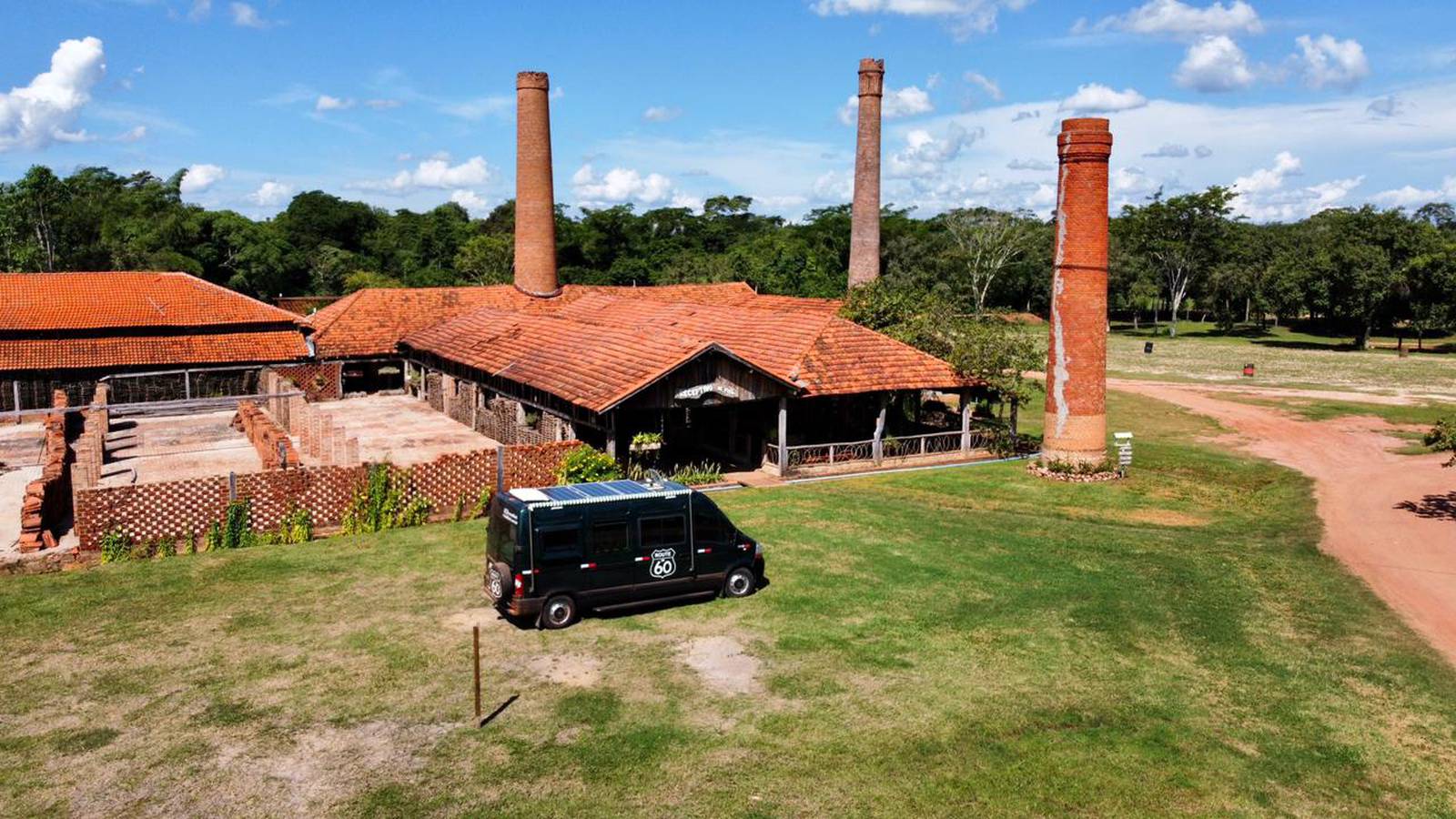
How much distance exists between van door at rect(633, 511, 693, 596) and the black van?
0.01 m

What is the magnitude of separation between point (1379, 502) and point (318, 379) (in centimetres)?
3629

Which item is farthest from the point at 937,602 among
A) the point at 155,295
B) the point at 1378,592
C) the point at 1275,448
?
the point at 155,295

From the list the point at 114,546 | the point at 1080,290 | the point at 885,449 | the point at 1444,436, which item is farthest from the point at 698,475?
the point at 1444,436

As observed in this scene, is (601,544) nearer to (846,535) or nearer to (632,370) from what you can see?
(846,535)

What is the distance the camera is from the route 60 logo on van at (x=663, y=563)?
14.3 metres

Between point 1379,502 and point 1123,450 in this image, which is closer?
point 1379,502

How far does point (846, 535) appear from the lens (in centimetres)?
1875

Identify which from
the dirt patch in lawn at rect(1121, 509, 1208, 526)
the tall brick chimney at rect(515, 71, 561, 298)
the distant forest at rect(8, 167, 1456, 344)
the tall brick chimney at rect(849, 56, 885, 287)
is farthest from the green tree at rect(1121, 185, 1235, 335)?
the dirt patch in lawn at rect(1121, 509, 1208, 526)

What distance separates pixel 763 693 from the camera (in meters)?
11.7

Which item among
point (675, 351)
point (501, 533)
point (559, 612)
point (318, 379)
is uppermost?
point (675, 351)

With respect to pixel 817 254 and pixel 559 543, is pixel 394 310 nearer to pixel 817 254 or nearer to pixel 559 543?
pixel 559 543

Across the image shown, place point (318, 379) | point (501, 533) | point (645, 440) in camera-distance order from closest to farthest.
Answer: point (501, 533) < point (645, 440) < point (318, 379)

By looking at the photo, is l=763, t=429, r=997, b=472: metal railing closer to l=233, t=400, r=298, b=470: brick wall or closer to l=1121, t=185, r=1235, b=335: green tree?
l=233, t=400, r=298, b=470: brick wall

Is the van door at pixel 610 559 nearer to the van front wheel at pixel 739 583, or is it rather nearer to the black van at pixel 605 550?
the black van at pixel 605 550
